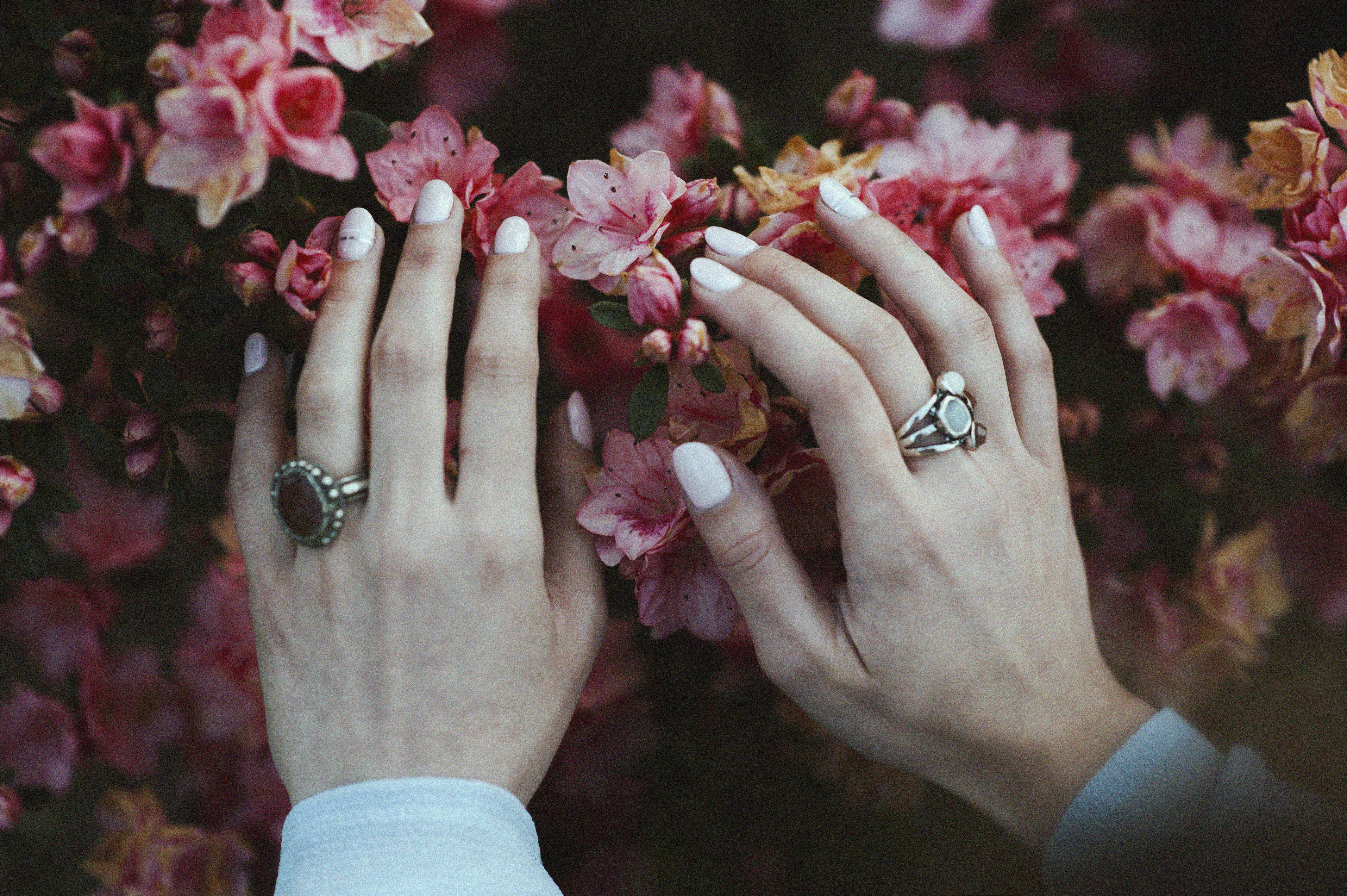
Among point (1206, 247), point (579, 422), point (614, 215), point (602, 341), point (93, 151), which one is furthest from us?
point (602, 341)

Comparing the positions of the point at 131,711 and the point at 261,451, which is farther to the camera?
the point at 131,711

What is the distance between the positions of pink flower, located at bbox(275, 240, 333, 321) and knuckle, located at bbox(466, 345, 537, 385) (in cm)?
17

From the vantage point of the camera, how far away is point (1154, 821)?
1.08m

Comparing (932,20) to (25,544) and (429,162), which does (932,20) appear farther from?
(25,544)

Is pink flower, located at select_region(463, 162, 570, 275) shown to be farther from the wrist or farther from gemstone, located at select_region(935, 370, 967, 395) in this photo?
the wrist

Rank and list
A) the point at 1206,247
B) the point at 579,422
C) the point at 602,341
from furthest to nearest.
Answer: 1. the point at 602,341
2. the point at 1206,247
3. the point at 579,422

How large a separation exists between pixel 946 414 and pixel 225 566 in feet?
3.58

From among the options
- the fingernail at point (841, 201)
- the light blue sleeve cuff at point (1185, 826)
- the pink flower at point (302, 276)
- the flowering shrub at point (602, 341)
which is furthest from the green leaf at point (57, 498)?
the light blue sleeve cuff at point (1185, 826)

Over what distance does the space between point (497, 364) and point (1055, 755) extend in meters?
0.79

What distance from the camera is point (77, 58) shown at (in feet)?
2.84

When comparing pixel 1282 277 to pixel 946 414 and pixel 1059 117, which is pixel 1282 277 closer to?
pixel 946 414

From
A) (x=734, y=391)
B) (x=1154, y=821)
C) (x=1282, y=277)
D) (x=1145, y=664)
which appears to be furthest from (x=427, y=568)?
(x=1145, y=664)

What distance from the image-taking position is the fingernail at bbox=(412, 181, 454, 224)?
103 centimetres

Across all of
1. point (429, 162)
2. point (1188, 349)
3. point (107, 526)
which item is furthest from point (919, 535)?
point (107, 526)
